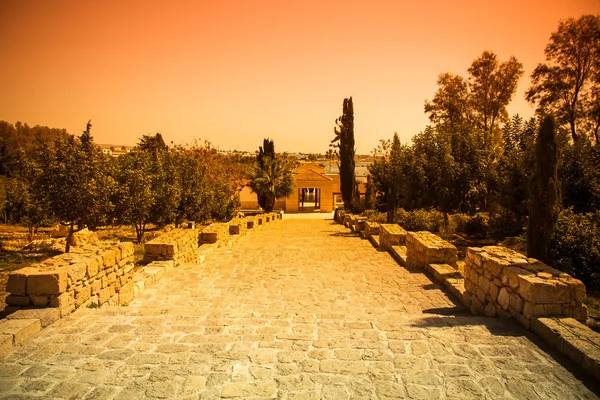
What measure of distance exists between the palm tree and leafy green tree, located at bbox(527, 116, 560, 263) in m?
29.3

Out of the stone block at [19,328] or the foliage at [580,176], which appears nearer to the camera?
the stone block at [19,328]

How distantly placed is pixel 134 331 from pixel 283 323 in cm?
186

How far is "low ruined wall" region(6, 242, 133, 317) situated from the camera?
4.62 metres

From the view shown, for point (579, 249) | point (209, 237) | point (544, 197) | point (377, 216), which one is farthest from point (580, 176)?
point (209, 237)

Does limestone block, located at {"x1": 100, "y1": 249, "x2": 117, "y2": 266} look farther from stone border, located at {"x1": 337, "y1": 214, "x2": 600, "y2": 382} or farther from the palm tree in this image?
the palm tree

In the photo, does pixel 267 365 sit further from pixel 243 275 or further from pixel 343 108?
pixel 343 108

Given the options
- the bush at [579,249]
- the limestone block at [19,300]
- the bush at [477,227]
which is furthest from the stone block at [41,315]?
the bush at [477,227]

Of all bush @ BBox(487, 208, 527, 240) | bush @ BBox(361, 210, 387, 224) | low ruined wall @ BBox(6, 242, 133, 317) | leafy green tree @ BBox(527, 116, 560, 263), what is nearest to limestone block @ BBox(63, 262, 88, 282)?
low ruined wall @ BBox(6, 242, 133, 317)

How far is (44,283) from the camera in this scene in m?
4.64

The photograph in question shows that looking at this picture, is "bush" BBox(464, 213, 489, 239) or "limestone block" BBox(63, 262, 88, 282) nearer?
"limestone block" BBox(63, 262, 88, 282)

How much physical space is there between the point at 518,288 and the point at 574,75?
2485 cm

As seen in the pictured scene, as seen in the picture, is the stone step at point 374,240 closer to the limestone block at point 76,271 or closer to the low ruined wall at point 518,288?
the low ruined wall at point 518,288

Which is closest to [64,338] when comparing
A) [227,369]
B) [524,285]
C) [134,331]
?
[134,331]

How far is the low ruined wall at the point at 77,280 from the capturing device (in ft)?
15.2
